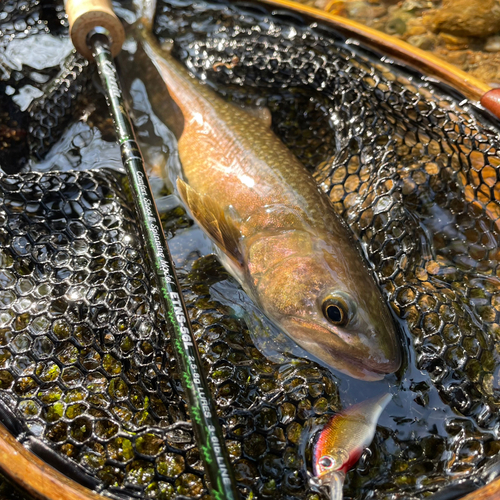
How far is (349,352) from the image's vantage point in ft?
7.00

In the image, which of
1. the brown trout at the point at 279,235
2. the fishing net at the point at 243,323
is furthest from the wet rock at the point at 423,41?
the brown trout at the point at 279,235

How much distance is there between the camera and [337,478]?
176cm

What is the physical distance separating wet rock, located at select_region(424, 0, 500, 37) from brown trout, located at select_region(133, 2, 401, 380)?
2743 mm

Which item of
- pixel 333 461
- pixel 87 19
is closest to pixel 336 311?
pixel 333 461

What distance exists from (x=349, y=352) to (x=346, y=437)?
1.27 ft

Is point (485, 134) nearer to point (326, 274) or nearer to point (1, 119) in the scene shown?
point (326, 274)

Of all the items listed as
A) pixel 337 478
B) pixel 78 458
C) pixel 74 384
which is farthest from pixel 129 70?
pixel 337 478

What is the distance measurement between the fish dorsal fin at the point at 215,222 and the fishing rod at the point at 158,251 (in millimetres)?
520

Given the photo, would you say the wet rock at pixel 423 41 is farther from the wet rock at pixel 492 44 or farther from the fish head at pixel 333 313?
the fish head at pixel 333 313

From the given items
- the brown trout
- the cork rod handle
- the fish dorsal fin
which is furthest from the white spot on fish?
the cork rod handle

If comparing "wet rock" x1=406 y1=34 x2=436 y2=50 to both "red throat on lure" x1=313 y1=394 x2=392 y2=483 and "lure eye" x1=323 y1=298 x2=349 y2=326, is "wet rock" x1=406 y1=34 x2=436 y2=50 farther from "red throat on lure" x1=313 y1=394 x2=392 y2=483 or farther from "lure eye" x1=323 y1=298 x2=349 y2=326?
"red throat on lure" x1=313 y1=394 x2=392 y2=483

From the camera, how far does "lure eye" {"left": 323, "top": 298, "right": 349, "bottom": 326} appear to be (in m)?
2.17

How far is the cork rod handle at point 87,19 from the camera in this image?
275 cm

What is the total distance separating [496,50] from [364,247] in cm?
310
